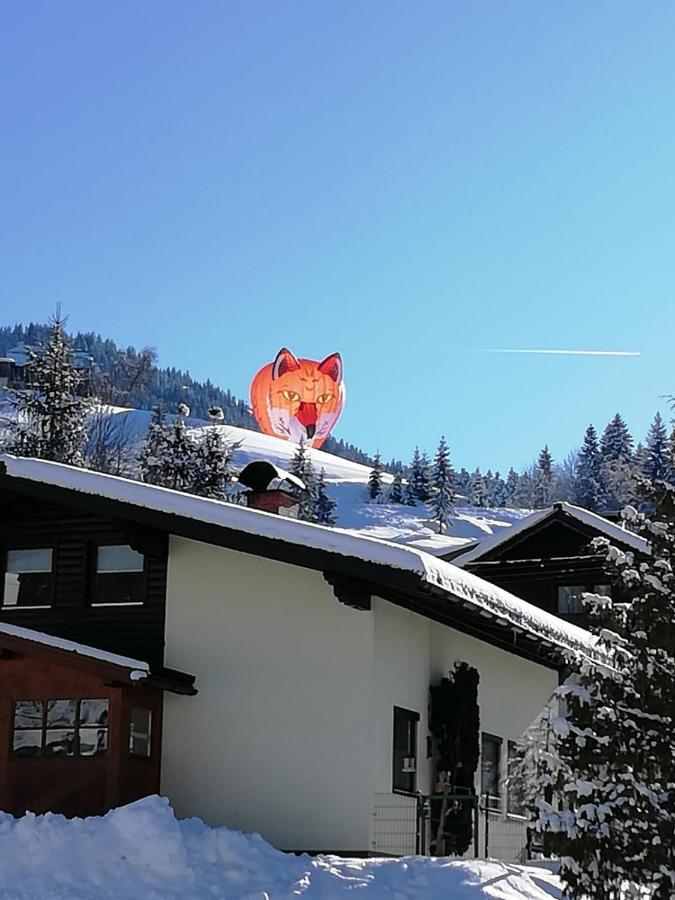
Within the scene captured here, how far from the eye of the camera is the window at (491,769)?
66.9 ft

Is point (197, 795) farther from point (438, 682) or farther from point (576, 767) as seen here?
point (576, 767)

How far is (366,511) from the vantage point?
414 ft

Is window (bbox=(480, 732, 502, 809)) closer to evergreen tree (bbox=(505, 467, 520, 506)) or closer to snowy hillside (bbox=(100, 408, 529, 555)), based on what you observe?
snowy hillside (bbox=(100, 408, 529, 555))

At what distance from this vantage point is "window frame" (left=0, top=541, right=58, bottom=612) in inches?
738

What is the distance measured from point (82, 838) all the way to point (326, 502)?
331 ft

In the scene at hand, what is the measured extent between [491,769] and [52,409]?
1333 inches

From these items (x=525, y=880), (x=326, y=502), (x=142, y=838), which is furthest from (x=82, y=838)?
Answer: (x=326, y=502)

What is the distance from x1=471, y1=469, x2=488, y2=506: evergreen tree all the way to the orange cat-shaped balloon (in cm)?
7471

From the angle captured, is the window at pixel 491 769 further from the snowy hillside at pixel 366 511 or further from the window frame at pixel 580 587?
the snowy hillside at pixel 366 511

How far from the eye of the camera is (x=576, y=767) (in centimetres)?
1198

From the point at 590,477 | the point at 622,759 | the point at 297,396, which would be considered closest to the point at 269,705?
the point at 622,759

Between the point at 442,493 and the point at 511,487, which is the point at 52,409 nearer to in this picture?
the point at 442,493

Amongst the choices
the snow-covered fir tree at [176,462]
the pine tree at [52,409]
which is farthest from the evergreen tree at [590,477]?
the pine tree at [52,409]

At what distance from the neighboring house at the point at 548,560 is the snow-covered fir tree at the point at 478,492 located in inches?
4324
